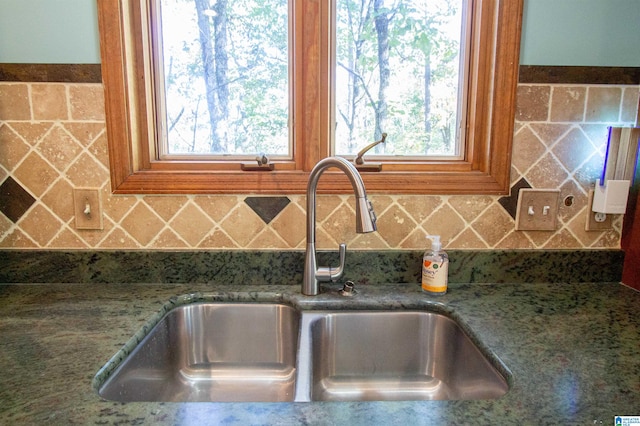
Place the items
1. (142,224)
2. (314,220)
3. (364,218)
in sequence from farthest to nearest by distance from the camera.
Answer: (142,224) → (314,220) → (364,218)

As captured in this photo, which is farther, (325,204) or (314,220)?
(325,204)

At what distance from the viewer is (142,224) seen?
1.12 meters

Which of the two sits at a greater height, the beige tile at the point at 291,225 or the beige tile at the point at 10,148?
the beige tile at the point at 10,148

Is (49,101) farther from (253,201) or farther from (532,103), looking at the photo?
(532,103)

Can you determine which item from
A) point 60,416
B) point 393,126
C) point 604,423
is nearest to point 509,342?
point 604,423

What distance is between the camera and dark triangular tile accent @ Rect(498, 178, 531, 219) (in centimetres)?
113

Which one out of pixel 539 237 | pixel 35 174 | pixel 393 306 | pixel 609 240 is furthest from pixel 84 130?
pixel 609 240

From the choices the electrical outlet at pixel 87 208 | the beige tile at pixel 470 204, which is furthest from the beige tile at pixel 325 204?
the electrical outlet at pixel 87 208

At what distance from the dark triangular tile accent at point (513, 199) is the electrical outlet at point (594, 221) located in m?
0.19

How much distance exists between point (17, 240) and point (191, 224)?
1.60 ft

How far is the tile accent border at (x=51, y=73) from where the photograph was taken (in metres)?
1.05

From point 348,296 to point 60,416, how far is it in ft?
2.18

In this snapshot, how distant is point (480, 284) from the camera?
1152 millimetres

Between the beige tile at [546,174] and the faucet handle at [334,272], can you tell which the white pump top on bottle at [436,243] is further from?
the beige tile at [546,174]
